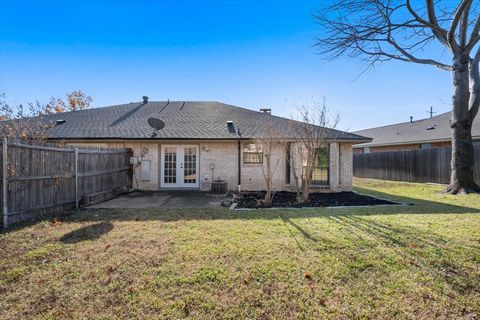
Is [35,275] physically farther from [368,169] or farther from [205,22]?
[368,169]

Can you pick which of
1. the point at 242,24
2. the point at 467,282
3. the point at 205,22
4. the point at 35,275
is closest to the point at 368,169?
the point at 242,24

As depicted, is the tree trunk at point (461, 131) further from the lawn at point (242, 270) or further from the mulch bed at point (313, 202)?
the lawn at point (242, 270)

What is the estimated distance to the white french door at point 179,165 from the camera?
12047 millimetres

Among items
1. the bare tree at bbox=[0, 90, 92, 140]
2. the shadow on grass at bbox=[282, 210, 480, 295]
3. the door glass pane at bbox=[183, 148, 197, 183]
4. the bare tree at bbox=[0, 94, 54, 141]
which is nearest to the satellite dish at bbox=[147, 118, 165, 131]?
the door glass pane at bbox=[183, 148, 197, 183]

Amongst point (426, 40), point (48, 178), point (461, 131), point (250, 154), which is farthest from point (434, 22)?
point (48, 178)

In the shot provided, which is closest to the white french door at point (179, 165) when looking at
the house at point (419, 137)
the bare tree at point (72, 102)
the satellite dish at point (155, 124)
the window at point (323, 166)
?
A: the satellite dish at point (155, 124)

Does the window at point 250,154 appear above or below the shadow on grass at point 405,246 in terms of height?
above

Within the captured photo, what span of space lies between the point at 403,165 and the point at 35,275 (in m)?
20.1

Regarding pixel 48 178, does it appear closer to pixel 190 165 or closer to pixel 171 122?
pixel 190 165

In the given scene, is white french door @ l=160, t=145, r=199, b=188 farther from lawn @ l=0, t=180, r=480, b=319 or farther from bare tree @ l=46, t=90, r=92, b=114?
bare tree @ l=46, t=90, r=92, b=114

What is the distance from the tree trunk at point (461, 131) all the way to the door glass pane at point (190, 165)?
12011mm

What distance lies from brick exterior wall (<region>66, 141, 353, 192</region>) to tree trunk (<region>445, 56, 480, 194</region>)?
4.67 m

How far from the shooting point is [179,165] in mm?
12086

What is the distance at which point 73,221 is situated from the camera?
6.15 m
